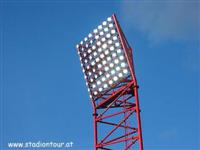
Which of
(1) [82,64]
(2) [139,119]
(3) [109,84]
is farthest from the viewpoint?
(1) [82,64]

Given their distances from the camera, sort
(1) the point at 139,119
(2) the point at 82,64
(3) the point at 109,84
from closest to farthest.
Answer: (1) the point at 139,119, (3) the point at 109,84, (2) the point at 82,64

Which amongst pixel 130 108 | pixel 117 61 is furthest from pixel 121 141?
pixel 117 61

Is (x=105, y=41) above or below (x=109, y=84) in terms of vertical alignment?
above

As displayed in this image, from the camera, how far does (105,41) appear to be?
41.1m

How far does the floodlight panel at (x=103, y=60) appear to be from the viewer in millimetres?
39969

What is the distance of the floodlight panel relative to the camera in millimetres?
39969

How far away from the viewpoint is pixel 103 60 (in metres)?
41.2

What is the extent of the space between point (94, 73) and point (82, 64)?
1686mm

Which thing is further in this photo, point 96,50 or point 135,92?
point 96,50

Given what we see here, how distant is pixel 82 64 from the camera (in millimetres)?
43312

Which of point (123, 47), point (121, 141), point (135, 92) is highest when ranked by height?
point (123, 47)

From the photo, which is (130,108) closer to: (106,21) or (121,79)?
(121,79)

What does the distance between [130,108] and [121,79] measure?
2.09m

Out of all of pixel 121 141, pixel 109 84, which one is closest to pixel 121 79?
pixel 109 84
